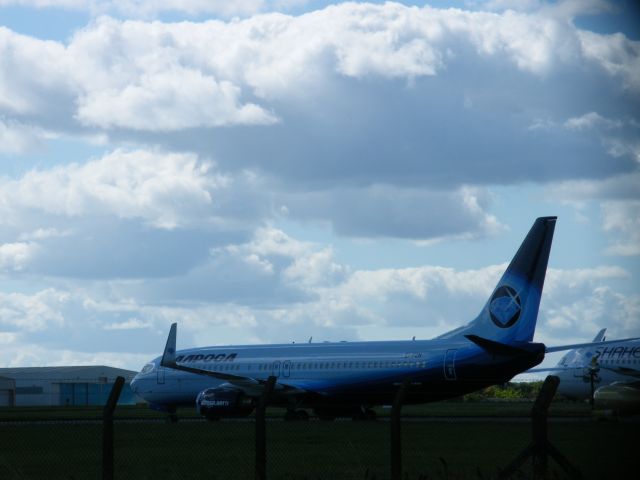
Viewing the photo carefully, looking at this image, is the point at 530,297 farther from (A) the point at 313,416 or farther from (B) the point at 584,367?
(B) the point at 584,367

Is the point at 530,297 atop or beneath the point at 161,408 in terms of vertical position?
atop

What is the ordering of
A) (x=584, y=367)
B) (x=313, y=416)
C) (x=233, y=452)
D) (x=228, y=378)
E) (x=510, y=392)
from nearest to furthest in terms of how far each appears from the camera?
(x=233, y=452), (x=228, y=378), (x=313, y=416), (x=584, y=367), (x=510, y=392)

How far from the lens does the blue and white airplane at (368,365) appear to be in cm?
3716

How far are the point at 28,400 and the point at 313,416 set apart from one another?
59106 mm

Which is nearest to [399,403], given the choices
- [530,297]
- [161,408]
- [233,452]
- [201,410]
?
[233,452]

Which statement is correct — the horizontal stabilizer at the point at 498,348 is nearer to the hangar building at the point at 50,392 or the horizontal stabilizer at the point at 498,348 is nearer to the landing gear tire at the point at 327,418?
the landing gear tire at the point at 327,418

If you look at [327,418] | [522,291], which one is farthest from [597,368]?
[522,291]

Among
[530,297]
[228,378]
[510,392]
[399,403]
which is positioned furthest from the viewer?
[510,392]

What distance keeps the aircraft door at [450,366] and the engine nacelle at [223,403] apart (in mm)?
7919

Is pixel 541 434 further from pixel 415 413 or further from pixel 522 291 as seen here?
pixel 415 413

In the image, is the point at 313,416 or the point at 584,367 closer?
the point at 313,416

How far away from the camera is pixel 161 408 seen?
1962 inches

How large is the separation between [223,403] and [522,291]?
38.3 ft

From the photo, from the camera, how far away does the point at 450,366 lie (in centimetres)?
3856
